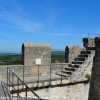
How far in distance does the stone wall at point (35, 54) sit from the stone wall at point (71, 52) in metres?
1.36

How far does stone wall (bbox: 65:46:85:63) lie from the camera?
14.8m

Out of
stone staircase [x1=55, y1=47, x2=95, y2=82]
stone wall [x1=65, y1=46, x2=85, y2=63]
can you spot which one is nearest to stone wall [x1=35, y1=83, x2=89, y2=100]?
stone staircase [x1=55, y1=47, x2=95, y2=82]

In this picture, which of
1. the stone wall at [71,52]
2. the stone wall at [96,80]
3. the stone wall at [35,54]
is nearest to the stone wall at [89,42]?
the stone wall at [71,52]

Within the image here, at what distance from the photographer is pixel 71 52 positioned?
49.1 feet

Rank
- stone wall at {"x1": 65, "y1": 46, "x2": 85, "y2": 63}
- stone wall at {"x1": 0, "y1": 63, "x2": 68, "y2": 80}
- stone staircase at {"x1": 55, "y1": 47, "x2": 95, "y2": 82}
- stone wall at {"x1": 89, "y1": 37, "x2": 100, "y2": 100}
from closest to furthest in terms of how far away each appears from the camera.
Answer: stone wall at {"x1": 0, "y1": 63, "x2": 68, "y2": 80} < stone staircase at {"x1": 55, "y1": 47, "x2": 95, "y2": 82} < stone wall at {"x1": 89, "y1": 37, "x2": 100, "y2": 100} < stone wall at {"x1": 65, "y1": 46, "x2": 85, "y2": 63}

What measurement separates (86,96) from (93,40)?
12.1 ft

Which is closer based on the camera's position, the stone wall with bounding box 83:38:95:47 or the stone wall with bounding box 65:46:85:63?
the stone wall with bounding box 65:46:85:63

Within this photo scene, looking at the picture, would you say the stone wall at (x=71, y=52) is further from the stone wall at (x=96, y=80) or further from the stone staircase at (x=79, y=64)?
the stone wall at (x=96, y=80)

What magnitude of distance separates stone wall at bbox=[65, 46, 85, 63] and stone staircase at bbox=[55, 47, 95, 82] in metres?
0.21

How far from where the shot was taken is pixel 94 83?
14.8 metres

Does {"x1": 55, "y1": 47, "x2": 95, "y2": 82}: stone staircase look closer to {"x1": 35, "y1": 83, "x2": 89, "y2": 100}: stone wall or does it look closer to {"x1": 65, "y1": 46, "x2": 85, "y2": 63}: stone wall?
{"x1": 65, "y1": 46, "x2": 85, "y2": 63}: stone wall

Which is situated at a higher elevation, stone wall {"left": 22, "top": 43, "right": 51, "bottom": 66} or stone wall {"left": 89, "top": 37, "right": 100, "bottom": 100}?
stone wall {"left": 22, "top": 43, "right": 51, "bottom": 66}

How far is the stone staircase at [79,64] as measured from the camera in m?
13.9

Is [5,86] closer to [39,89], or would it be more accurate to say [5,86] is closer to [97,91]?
[39,89]
